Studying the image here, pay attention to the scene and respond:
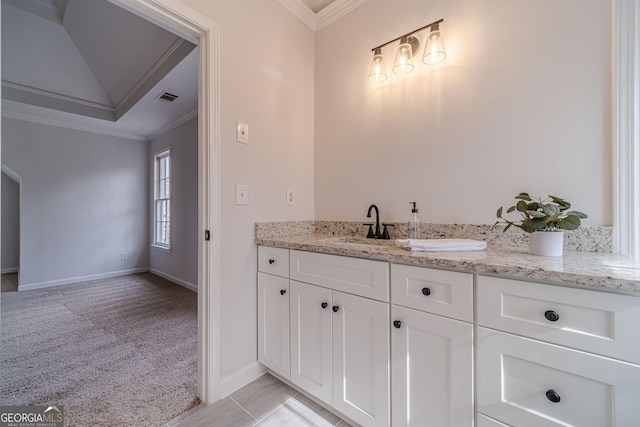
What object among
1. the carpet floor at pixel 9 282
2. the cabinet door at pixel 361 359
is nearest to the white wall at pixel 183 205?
the carpet floor at pixel 9 282

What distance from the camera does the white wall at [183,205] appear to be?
3.64 meters

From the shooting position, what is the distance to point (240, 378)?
158 cm

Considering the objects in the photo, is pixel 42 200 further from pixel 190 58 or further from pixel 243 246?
pixel 243 246

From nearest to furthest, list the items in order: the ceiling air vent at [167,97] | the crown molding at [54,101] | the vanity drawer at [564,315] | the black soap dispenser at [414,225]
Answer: the vanity drawer at [564,315] < the black soap dispenser at [414,225] < the ceiling air vent at [167,97] < the crown molding at [54,101]

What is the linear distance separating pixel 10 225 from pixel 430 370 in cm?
694

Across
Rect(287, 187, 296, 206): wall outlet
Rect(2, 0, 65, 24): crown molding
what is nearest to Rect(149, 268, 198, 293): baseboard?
Rect(287, 187, 296, 206): wall outlet

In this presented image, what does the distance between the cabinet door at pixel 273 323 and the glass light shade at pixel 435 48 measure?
1605mm

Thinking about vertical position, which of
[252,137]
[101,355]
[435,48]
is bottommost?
[101,355]

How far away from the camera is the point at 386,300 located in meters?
1.11

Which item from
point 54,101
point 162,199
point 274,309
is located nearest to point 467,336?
point 274,309

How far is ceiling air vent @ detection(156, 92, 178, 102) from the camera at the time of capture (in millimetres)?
3063

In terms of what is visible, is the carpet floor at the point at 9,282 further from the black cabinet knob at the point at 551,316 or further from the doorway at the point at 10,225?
the black cabinet knob at the point at 551,316

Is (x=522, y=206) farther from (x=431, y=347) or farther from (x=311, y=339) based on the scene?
(x=311, y=339)

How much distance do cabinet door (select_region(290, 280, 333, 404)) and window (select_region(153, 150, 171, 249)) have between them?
12.3 ft
